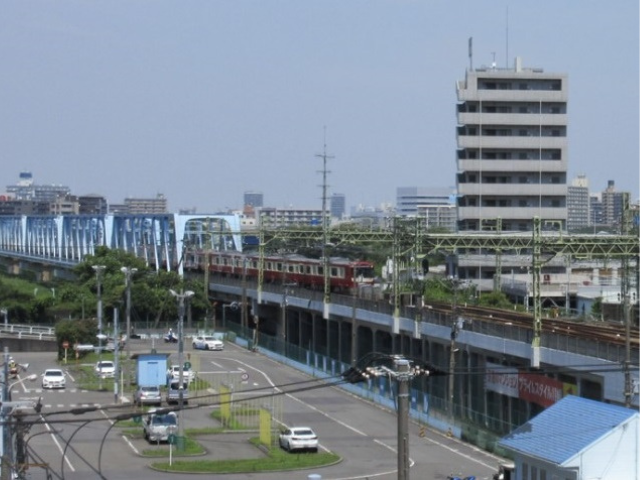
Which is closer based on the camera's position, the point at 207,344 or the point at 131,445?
the point at 131,445

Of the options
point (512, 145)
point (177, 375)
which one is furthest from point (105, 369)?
point (512, 145)

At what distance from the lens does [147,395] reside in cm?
4069

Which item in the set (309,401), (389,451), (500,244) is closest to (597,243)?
(500,244)

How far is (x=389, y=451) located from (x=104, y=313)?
35.8 metres

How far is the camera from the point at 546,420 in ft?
67.9

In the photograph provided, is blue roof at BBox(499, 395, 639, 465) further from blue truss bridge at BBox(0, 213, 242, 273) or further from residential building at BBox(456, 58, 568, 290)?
blue truss bridge at BBox(0, 213, 242, 273)

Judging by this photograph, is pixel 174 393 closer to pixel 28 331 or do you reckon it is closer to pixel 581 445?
pixel 28 331

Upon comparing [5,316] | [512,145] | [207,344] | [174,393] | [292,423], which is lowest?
[207,344]

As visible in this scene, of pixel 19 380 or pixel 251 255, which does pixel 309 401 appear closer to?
pixel 19 380

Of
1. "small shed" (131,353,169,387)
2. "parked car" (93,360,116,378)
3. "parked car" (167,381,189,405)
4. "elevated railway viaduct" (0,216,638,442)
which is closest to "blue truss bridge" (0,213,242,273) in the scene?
"elevated railway viaduct" (0,216,638,442)

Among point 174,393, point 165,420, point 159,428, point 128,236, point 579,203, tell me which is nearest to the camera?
point 159,428

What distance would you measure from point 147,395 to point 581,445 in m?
23.8

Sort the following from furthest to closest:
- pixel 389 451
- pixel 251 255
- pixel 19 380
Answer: pixel 251 255 → pixel 19 380 → pixel 389 451

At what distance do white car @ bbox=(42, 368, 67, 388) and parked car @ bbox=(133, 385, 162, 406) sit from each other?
4.26 meters
